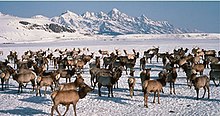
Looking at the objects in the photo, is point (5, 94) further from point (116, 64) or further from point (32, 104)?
point (116, 64)

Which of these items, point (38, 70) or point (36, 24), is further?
point (36, 24)

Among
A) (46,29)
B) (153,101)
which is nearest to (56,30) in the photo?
(46,29)

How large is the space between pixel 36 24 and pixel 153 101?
178591 mm

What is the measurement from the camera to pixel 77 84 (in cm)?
1606

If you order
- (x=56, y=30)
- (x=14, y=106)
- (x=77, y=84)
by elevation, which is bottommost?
(x=14, y=106)

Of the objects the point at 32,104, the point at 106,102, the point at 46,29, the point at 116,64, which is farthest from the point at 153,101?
the point at 46,29

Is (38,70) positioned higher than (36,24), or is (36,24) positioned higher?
(36,24)

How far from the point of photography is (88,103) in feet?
52.7

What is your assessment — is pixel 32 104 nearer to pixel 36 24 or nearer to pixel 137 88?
pixel 137 88

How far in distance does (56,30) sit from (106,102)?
17665 centimetres

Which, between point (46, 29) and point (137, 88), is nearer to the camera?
point (137, 88)

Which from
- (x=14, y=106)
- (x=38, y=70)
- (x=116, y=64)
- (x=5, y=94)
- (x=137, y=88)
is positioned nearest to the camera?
(x=14, y=106)

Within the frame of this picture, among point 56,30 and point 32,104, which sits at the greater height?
point 56,30

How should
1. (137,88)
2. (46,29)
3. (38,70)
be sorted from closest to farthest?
(137,88) < (38,70) < (46,29)
